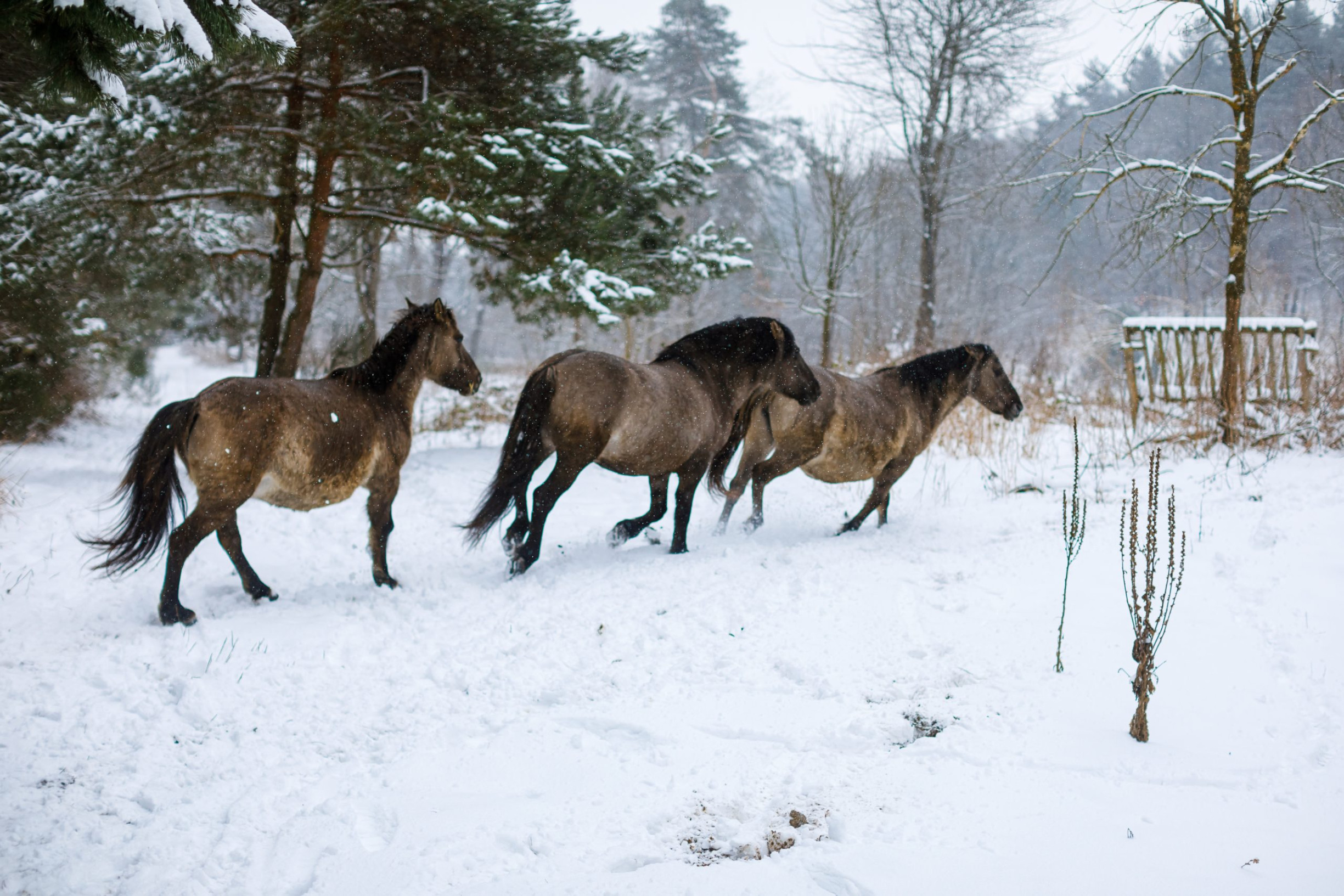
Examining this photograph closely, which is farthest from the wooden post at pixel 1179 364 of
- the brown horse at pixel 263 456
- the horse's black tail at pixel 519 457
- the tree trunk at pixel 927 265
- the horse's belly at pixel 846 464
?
the brown horse at pixel 263 456

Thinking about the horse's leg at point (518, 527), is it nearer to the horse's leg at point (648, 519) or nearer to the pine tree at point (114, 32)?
the horse's leg at point (648, 519)

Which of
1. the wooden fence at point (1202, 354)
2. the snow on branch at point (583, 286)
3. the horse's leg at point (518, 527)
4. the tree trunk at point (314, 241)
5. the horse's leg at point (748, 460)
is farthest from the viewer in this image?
the wooden fence at point (1202, 354)

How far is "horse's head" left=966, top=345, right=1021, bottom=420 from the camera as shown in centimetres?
714

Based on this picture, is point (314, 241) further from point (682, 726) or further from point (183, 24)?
point (682, 726)

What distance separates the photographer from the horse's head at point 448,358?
5547 millimetres

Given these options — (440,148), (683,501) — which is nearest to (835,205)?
(440,148)

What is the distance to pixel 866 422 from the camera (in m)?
6.48

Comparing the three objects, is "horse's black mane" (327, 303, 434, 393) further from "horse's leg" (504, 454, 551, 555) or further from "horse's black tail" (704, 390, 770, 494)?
"horse's black tail" (704, 390, 770, 494)

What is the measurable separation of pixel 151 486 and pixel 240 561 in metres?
0.74

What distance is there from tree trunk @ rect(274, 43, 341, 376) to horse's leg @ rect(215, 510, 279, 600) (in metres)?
4.30


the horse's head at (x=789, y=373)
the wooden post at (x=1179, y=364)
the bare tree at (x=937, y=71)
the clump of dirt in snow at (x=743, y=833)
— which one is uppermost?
the bare tree at (x=937, y=71)

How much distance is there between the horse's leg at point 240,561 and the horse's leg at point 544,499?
1566 mm

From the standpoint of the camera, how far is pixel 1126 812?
100.0 inches

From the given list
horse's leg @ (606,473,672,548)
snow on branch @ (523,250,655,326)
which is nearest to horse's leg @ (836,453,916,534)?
horse's leg @ (606,473,672,548)
